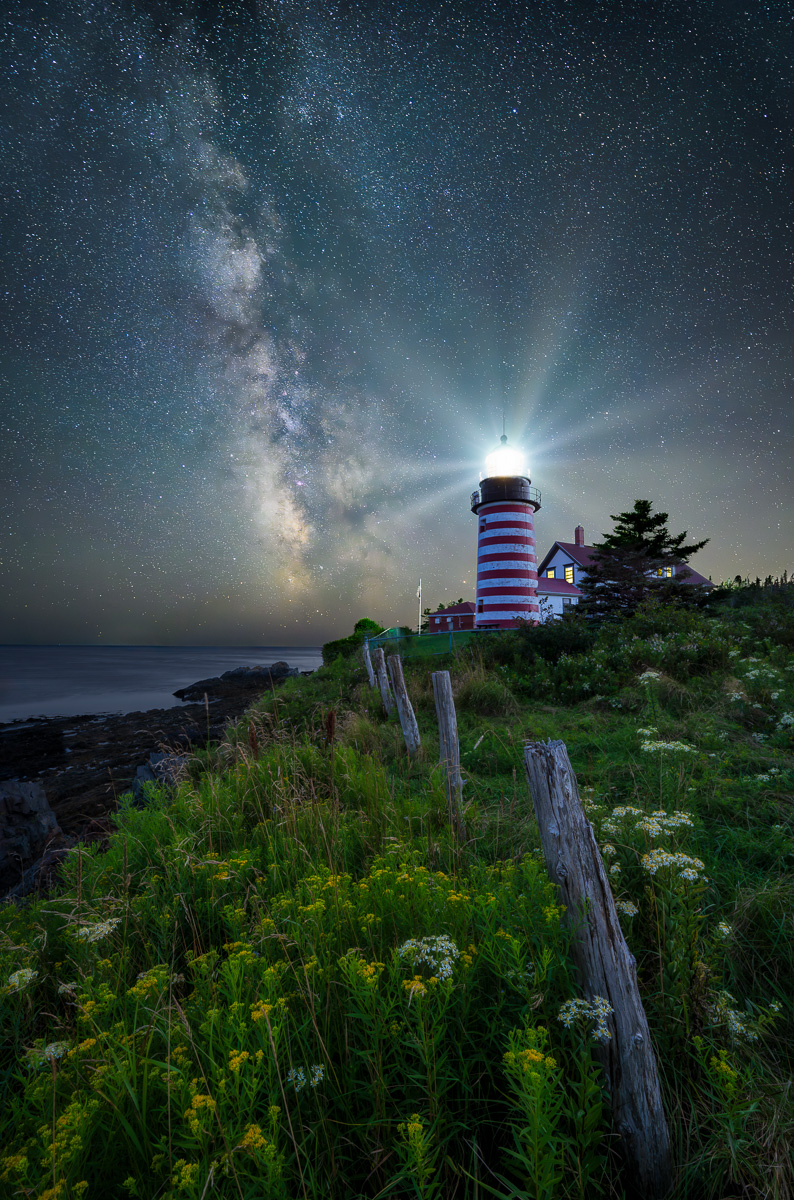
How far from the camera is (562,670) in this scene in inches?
464

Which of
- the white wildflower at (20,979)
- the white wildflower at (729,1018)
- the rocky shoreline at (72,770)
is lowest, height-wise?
the rocky shoreline at (72,770)

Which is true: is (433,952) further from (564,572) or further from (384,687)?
(564,572)

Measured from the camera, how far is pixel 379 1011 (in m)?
1.92

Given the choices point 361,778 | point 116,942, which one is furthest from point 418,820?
point 116,942

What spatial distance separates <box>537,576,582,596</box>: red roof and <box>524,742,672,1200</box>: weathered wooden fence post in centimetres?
3970

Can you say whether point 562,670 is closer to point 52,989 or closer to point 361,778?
point 361,778

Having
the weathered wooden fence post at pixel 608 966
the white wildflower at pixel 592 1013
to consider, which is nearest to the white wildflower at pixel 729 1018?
the weathered wooden fence post at pixel 608 966

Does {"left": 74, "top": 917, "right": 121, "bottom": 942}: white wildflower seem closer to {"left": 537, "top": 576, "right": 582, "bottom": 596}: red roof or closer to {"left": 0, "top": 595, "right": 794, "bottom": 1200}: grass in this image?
{"left": 0, "top": 595, "right": 794, "bottom": 1200}: grass

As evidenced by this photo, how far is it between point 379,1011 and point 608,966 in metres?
1.00

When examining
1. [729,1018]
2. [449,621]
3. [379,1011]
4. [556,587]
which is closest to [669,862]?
[729,1018]

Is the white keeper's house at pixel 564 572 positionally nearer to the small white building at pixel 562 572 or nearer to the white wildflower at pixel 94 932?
the small white building at pixel 562 572

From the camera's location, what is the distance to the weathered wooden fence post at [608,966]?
6.29 feet

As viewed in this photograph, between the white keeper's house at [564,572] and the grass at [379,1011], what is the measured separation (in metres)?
35.3

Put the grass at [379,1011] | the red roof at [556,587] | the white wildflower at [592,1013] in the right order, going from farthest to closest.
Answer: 1. the red roof at [556,587]
2. the white wildflower at [592,1013]
3. the grass at [379,1011]
